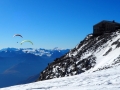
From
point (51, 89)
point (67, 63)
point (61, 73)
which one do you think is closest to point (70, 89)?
point (51, 89)

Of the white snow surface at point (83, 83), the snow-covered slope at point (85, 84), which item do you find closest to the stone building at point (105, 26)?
the white snow surface at point (83, 83)

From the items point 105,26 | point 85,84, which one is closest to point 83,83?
point 85,84

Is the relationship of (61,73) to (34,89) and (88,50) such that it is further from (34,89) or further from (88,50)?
(34,89)

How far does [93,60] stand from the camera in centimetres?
5269

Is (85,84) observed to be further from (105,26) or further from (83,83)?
(105,26)

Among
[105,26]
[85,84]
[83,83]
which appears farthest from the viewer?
[105,26]

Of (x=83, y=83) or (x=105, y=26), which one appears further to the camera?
(x=105, y=26)

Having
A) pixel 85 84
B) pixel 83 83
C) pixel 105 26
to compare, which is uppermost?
pixel 105 26

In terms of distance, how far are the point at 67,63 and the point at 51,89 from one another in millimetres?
49929

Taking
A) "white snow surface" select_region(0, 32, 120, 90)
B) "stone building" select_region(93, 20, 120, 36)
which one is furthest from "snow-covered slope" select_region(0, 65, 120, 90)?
"stone building" select_region(93, 20, 120, 36)

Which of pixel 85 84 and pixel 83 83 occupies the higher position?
pixel 83 83

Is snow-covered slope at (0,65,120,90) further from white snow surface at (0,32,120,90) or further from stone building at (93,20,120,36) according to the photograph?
stone building at (93,20,120,36)

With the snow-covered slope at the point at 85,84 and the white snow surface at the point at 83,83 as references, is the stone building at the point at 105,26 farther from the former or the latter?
the snow-covered slope at the point at 85,84

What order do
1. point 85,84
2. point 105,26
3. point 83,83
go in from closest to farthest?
point 85,84 → point 83,83 → point 105,26
